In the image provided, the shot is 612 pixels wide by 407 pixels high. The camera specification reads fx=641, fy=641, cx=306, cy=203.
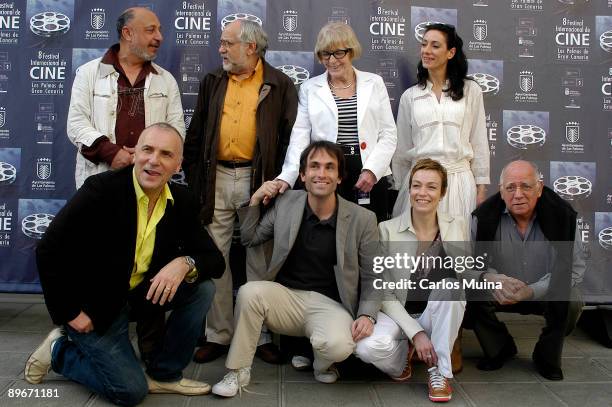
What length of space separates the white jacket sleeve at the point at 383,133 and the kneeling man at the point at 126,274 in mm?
1114

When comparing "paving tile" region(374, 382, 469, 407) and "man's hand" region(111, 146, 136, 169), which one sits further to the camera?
"man's hand" region(111, 146, 136, 169)

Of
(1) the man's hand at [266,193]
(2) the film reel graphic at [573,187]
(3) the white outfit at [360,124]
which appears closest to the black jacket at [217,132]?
(3) the white outfit at [360,124]

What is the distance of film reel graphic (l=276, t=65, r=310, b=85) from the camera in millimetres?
4438

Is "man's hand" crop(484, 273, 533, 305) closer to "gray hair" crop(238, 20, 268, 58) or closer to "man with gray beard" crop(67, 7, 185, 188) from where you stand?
"gray hair" crop(238, 20, 268, 58)

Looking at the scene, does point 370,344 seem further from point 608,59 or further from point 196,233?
point 608,59

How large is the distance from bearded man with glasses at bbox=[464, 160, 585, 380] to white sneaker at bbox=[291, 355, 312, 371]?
0.95 meters

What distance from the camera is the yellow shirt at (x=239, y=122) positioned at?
3.85 m

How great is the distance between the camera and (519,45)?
448cm

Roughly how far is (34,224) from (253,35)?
2.01 m

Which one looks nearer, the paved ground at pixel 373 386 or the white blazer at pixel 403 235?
the paved ground at pixel 373 386

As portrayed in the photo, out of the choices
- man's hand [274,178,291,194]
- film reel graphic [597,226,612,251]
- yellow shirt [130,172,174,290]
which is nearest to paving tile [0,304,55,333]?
yellow shirt [130,172,174,290]

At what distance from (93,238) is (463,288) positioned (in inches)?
74.3

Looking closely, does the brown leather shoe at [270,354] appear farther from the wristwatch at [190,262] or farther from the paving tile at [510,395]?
the paving tile at [510,395]

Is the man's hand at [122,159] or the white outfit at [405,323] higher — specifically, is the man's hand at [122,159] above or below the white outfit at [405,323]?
above
